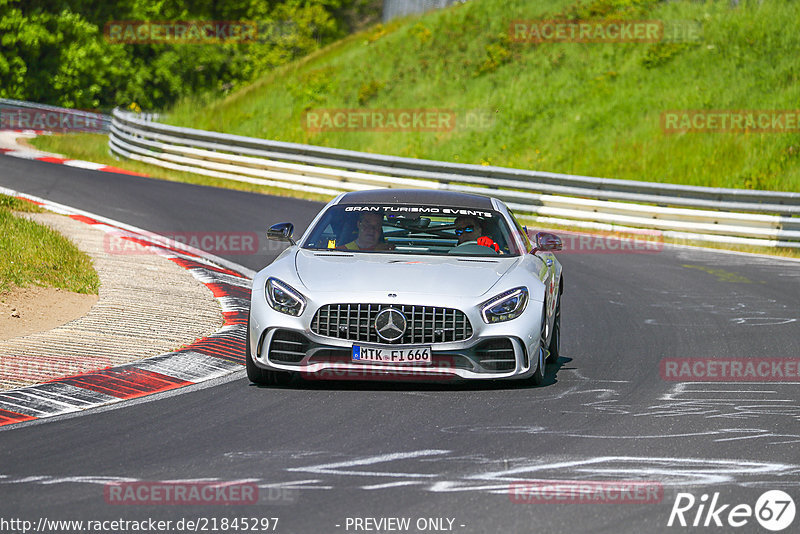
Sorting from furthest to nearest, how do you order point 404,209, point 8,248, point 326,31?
point 326,31 → point 8,248 → point 404,209

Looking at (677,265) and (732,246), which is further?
(732,246)

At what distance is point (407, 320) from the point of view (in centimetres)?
816

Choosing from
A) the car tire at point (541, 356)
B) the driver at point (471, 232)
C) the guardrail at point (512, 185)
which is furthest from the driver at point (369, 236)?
the guardrail at point (512, 185)

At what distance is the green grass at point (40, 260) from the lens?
12.1 meters

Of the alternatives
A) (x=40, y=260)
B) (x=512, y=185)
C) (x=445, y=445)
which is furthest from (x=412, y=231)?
(x=512, y=185)

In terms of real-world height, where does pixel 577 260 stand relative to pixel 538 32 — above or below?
below

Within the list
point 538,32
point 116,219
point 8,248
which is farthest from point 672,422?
point 538,32

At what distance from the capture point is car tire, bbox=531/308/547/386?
28.0 feet

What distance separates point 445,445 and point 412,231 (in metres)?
3.42

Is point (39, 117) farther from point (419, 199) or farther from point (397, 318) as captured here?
point (397, 318)

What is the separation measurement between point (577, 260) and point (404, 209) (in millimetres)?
8328

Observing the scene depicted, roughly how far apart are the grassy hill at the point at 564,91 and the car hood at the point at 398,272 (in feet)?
59.9

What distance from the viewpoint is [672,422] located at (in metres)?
7.57

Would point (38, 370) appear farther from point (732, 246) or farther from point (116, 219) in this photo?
point (732, 246)
